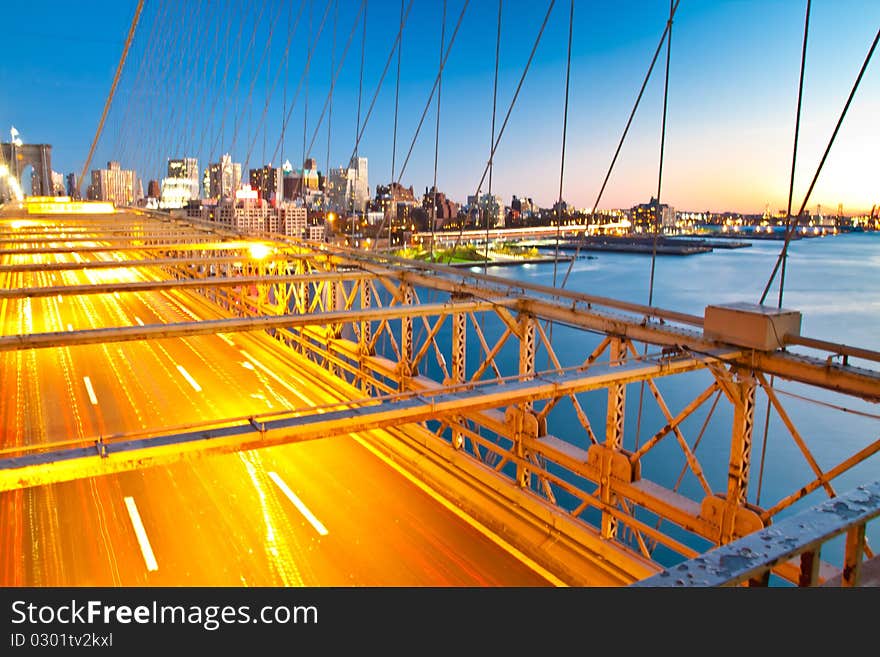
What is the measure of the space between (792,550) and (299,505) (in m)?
8.32

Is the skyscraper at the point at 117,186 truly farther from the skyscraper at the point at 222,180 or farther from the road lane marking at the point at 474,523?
the road lane marking at the point at 474,523

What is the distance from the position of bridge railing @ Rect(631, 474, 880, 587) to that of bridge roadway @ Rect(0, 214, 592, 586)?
5.43m

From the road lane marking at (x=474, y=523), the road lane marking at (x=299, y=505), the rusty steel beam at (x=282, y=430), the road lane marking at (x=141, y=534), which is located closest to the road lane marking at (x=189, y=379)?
the road lane marking at (x=474, y=523)

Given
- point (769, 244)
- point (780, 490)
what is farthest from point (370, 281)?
point (769, 244)

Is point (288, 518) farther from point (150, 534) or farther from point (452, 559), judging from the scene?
point (452, 559)

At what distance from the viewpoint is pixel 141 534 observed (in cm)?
861

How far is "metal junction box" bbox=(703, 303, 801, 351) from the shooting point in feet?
22.3

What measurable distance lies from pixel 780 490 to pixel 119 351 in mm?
29744

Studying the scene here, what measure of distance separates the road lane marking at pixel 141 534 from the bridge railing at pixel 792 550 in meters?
7.29

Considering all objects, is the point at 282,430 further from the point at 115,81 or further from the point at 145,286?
the point at 115,81

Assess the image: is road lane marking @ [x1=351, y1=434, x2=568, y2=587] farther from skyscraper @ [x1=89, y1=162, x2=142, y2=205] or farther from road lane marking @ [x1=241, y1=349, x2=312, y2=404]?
skyscraper @ [x1=89, y1=162, x2=142, y2=205]

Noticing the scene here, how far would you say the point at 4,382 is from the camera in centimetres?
1695

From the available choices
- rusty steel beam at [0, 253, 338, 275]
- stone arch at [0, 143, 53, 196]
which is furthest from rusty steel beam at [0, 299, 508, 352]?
stone arch at [0, 143, 53, 196]

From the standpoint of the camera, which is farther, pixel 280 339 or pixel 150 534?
pixel 280 339
